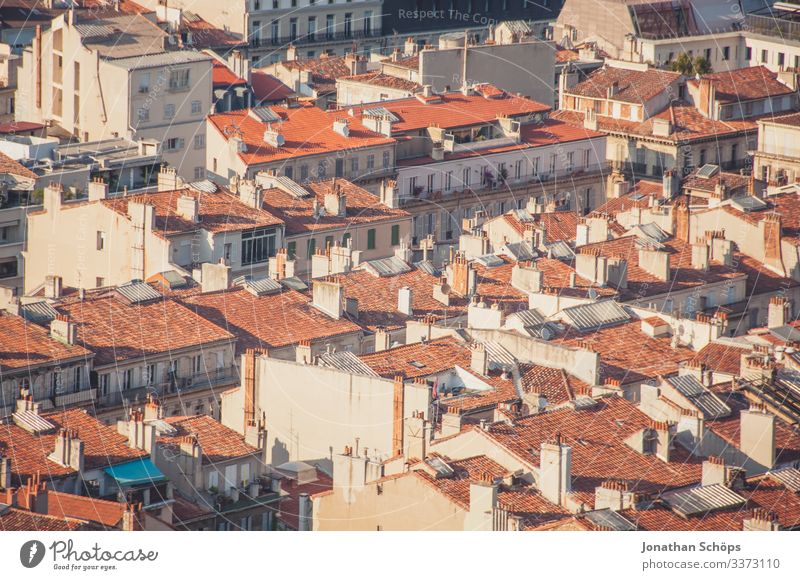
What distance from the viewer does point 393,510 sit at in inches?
2233

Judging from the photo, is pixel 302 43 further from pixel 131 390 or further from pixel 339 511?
pixel 339 511

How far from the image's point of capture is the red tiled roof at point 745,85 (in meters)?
107

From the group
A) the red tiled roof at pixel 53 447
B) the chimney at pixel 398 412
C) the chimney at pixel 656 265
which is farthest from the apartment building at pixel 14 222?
the chimney at pixel 398 412

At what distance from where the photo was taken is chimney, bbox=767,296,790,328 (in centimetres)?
7531

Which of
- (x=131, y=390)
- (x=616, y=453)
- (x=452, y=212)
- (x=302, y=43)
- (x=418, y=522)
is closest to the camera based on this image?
(x=418, y=522)

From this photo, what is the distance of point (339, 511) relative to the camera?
57.4 m

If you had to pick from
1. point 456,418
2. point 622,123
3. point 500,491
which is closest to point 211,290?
point 456,418

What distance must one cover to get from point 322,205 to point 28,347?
62.3 ft

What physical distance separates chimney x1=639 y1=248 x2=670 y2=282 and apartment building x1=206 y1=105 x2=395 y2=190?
15.0m

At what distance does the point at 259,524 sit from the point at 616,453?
22.2 feet

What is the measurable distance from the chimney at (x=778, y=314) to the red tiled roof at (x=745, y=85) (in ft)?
99.3

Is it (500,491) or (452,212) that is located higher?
(500,491)

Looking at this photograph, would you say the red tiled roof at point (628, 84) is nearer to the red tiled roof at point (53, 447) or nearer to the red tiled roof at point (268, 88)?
the red tiled roof at point (268, 88)

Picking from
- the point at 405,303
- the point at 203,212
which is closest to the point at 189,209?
the point at 203,212
